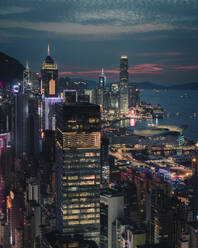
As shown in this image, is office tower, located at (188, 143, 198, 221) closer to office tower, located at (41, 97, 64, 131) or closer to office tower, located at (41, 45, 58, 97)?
office tower, located at (41, 97, 64, 131)

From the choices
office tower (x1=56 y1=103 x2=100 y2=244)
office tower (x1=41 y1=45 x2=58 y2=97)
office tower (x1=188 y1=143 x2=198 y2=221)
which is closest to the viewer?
office tower (x1=56 y1=103 x2=100 y2=244)

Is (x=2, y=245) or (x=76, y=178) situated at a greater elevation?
(x=76, y=178)

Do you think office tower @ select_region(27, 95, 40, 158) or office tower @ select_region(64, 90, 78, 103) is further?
office tower @ select_region(27, 95, 40, 158)

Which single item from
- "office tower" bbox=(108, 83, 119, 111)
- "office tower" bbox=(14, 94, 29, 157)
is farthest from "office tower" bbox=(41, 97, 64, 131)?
"office tower" bbox=(108, 83, 119, 111)

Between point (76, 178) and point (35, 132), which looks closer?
point (76, 178)

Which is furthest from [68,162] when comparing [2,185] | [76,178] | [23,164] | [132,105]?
[132,105]

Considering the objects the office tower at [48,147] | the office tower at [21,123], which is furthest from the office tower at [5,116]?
the office tower at [48,147]

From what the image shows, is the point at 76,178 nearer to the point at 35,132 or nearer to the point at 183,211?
the point at 183,211
